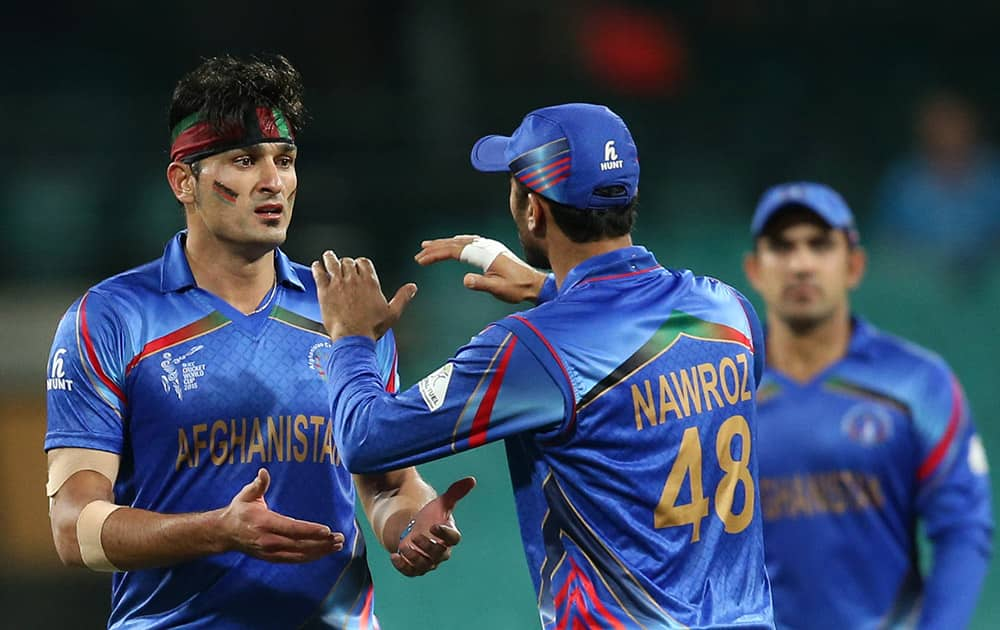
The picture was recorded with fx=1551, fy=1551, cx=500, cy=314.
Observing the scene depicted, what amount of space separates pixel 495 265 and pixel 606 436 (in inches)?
32.1

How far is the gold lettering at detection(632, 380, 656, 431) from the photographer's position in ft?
12.8

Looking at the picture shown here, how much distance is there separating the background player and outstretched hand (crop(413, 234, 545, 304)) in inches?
15.7

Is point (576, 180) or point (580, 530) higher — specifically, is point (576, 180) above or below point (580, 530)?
above

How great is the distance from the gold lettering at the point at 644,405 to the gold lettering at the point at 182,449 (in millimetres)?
1247

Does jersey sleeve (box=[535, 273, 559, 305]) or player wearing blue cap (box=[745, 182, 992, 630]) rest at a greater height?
jersey sleeve (box=[535, 273, 559, 305])

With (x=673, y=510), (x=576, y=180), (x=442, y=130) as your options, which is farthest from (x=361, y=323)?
(x=442, y=130)

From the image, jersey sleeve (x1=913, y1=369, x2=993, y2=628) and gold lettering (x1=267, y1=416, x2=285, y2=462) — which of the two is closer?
gold lettering (x1=267, y1=416, x2=285, y2=462)

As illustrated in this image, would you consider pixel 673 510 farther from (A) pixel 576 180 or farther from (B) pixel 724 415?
A: (A) pixel 576 180

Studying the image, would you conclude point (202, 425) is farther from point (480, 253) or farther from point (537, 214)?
point (537, 214)

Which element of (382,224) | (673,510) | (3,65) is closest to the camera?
(673,510)

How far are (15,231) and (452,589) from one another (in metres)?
3.94

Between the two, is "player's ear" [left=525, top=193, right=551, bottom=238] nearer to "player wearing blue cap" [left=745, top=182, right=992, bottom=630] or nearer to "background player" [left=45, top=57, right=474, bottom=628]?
"background player" [left=45, top=57, right=474, bottom=628]

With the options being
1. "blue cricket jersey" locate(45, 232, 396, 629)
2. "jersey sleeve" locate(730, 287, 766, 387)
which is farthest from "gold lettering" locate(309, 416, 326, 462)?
"jersey sleeve" locate(730, 287, 766, 387)

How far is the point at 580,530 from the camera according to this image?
3.94m
